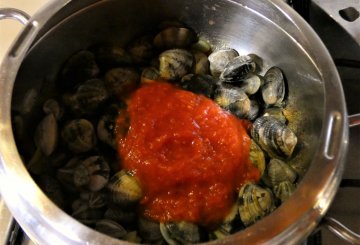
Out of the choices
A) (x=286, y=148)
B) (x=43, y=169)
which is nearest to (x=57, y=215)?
(x=43, y=169)

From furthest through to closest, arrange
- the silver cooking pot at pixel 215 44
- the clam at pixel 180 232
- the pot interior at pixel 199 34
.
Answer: the pot interior at pixel 199 34, the clam at pixel 180 232, the silver cooking pot at pixel 215 44

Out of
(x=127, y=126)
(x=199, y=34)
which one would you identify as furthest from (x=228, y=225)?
(x=199, y=34)

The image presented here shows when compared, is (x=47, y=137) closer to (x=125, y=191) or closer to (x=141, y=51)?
(x=125, y=191)

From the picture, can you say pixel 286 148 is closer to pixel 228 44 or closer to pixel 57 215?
pixel 228 44

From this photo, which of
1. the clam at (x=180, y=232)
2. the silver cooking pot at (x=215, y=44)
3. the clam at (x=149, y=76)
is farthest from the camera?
the clam at (x=149, y=76)

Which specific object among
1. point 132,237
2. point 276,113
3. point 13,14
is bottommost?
point 132,237

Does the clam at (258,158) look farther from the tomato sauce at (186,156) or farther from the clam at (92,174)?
the clam at (92,174)

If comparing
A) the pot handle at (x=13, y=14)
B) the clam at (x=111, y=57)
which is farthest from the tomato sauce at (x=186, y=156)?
the pot handle at (x=13, y=14)
